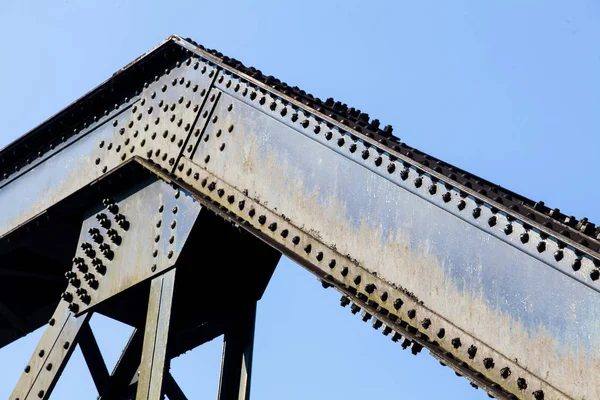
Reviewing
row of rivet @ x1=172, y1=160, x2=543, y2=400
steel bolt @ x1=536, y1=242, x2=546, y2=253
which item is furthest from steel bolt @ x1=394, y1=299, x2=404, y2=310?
steel bolt @ x1=536, y1=242, x2=546, y2=253

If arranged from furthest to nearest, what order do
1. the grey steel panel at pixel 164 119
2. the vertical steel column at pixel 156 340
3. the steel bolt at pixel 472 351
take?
the grey steel panel at pixel 164 119 < the vertical steel column at pixel 156 340 < the steel bolt at pixel 472 351

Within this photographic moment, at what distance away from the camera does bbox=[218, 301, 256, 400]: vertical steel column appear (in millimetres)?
7023

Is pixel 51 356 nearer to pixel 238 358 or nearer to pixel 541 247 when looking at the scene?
pixel 238 358

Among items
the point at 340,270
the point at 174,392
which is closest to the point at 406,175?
the point at 340,270

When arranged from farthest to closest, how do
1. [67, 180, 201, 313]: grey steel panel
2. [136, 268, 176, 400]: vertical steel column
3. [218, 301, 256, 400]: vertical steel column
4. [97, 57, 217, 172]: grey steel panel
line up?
[97, 57, 217, 172]: grey steel panel, [218, 301, 256, 400]: vertical steel column, [67, 180, 201, 313]: grey steel panel, [136, 268, 176, 400]: vertical steel column

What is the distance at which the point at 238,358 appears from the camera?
23.7 feet

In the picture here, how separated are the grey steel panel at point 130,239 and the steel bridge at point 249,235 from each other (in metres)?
0.02

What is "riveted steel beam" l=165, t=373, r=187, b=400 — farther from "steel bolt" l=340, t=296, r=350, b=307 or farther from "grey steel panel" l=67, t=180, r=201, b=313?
"steel bolt" l=340, t=296, r=350, b=307

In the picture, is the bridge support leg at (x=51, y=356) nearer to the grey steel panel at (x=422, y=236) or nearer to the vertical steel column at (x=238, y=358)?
the vertical steel column at (x=238, y=358)

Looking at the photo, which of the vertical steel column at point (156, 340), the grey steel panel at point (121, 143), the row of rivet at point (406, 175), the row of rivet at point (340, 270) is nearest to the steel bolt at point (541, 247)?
the row of rivet at point (406, 175)

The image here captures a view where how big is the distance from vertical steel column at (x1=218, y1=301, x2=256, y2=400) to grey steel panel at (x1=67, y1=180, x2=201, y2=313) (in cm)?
91

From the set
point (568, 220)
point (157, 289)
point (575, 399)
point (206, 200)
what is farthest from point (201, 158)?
point (575, 399)

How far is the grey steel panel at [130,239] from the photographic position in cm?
679

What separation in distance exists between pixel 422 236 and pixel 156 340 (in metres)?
2.04
